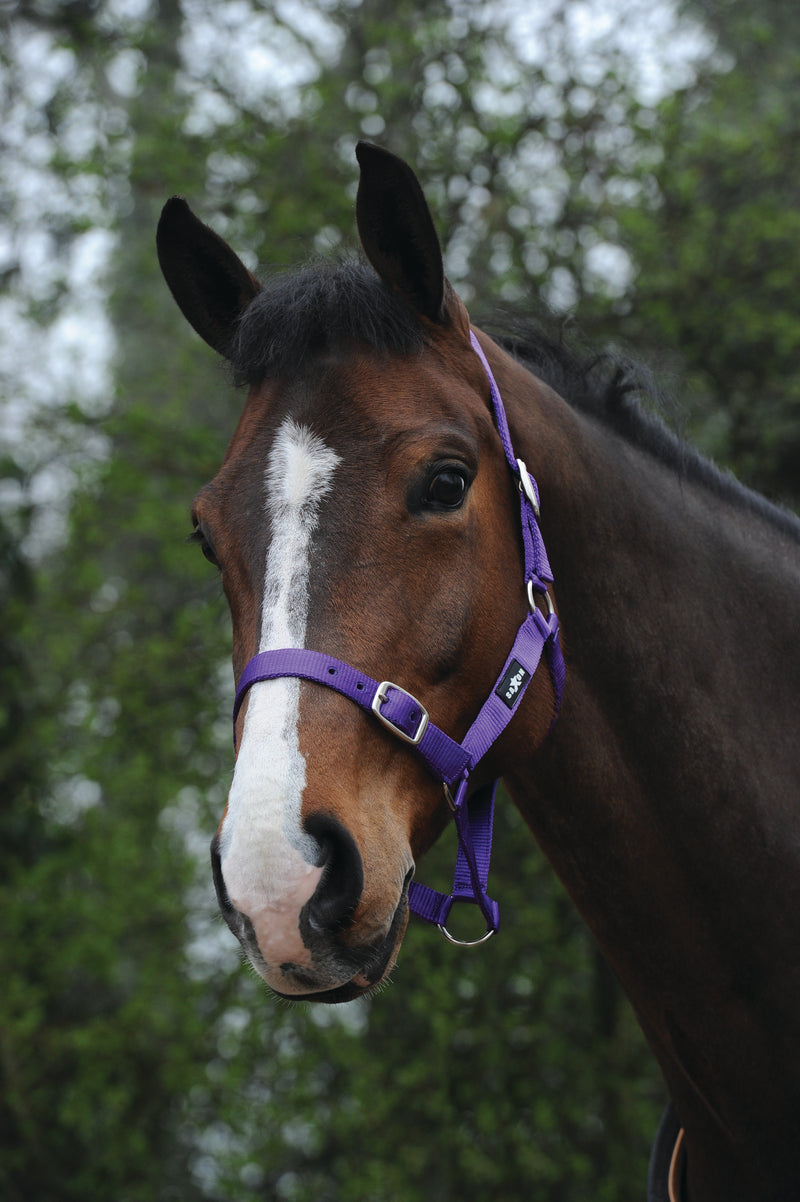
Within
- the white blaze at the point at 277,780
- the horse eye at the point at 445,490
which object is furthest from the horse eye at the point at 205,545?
the horse eye at the point at 445,490

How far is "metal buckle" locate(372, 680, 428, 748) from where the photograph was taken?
1.52 metres

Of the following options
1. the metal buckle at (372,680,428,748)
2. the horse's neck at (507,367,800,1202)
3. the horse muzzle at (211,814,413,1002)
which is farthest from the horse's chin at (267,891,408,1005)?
the horse's neck at (507,367,800,1202)

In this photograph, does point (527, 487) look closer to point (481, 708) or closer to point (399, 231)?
point (481, 708)

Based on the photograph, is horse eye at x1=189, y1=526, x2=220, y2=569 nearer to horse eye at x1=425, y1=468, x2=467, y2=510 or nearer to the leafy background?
horse eye at x1=425, y1=468, x2=467, y2=510

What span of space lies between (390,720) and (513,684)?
0.94 feet

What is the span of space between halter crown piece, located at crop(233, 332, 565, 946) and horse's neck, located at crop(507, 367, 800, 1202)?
4.4 inches

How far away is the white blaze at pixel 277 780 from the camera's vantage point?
133cm

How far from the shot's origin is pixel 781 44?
7.73 m

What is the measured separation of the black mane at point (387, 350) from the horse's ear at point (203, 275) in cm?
10

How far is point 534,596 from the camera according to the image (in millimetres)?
1781

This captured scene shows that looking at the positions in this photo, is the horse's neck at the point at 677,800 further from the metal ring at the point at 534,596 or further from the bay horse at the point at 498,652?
the metal ring at the point at 534,596

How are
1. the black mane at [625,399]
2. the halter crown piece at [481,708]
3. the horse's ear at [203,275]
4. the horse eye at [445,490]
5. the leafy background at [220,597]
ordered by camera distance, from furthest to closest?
the leafy background at [220,597], the black mane at [625,399], the horse's ear at [203,275], the horse eye at [445,490], the halter crown piece at [481,708]

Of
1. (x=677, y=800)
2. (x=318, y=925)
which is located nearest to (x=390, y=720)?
(x=318, y=925)

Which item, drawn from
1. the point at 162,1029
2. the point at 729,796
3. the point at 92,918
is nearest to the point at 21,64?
the point at 92,918
